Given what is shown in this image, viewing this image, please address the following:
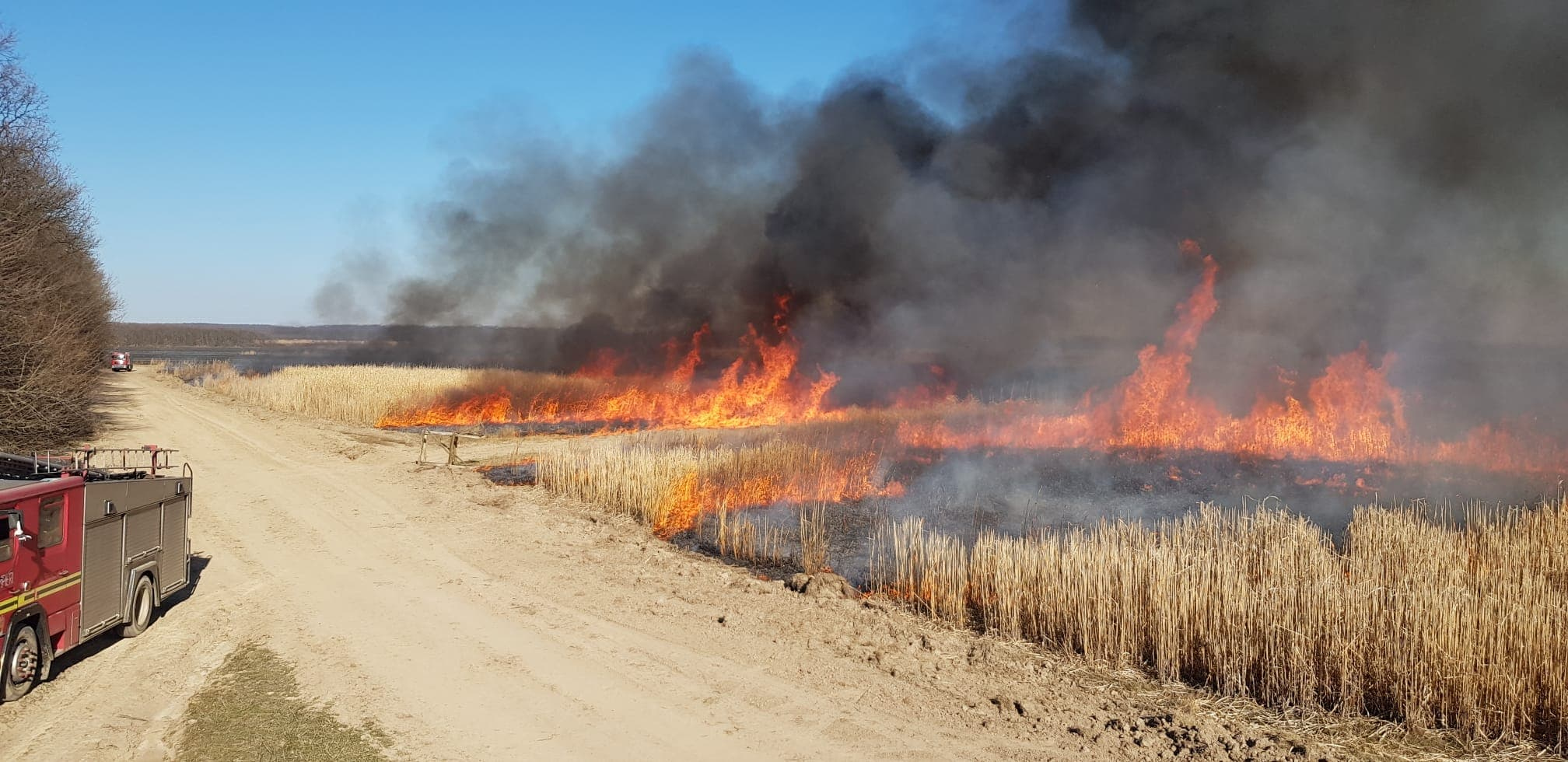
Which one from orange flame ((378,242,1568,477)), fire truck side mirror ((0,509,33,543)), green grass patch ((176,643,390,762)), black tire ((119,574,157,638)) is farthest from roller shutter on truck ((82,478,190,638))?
orange flame ((378,242,1568,477))

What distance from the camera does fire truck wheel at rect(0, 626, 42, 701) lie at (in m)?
6.99

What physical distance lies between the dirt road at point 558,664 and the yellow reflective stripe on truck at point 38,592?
2.74ft

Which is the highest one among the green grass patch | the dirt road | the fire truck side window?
the fire truck side window

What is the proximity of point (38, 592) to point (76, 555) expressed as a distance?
0.61m

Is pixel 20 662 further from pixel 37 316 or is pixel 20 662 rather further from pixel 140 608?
pixel 37 316

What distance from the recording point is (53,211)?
3309 cm

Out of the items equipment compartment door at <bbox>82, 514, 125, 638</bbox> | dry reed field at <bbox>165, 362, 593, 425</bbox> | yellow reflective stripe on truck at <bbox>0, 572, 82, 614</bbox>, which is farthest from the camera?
dry reed field at <bbox>165, 362, 593, 425</bbox>

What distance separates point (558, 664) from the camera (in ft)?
26.7

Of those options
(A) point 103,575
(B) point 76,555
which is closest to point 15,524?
(B) point 76,555

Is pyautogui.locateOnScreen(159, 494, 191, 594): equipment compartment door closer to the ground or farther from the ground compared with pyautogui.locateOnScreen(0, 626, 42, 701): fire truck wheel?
farther from the ground

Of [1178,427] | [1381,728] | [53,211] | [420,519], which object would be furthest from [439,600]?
[53,211]

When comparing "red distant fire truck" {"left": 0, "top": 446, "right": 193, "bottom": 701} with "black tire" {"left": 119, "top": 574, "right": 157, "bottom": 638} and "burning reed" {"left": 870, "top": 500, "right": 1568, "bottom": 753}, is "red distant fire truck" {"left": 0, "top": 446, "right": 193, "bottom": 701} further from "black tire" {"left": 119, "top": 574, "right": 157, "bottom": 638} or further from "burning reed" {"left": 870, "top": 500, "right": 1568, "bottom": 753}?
"burning reed" {"left": 870, "top": 500, "right": 1568, "bottom": 753}

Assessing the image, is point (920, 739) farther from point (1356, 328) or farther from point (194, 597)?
point (1356, 328)

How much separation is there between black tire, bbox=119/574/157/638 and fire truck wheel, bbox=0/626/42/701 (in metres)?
1.50
